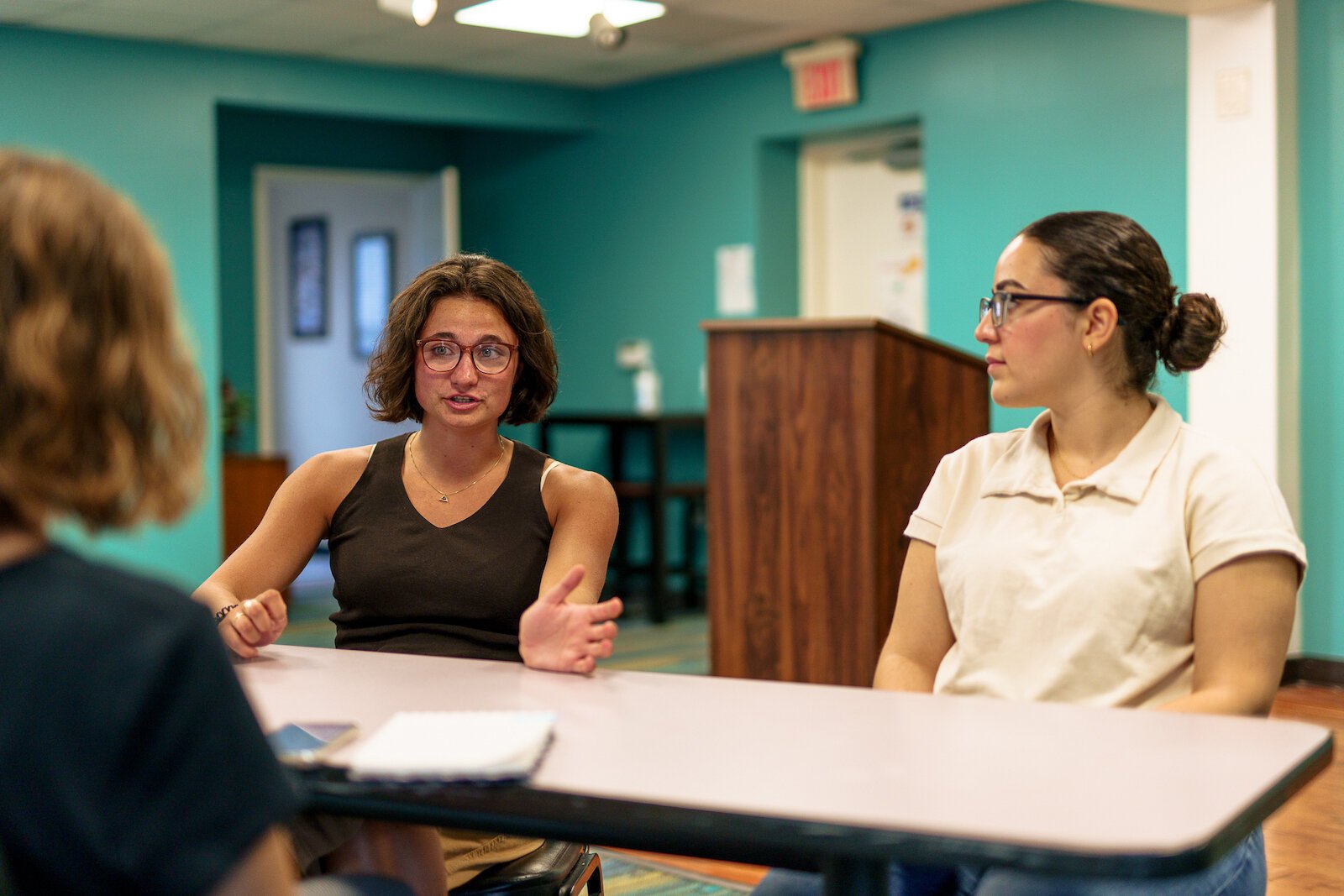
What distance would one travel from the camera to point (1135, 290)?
5.88 feet

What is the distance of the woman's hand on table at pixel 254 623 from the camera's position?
A: 5.83 feet

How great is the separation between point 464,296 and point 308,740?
978 millimetres

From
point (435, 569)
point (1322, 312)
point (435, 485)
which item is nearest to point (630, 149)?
point (1322, 312)

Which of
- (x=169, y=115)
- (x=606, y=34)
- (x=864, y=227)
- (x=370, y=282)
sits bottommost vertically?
(x=370, y=282)

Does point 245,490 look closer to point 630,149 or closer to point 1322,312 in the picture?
point 630,149

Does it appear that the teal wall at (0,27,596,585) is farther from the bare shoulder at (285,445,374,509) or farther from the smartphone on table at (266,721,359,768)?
the smartphone on table at (266,721,359,768)

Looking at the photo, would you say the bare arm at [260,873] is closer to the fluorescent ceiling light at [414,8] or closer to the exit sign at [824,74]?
the fluorescent ceiling light at [414,8]

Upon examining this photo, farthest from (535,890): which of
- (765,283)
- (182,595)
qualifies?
(765,283)

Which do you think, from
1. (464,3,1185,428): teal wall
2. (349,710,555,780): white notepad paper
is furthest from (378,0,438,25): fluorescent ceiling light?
(349,710,555,780): white notepad paper

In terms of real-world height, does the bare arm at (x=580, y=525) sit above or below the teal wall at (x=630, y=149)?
below

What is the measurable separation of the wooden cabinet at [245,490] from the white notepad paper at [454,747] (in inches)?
212

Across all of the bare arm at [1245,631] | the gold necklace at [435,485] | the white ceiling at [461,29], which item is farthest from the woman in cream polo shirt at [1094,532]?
the white ceiling at [461,29]

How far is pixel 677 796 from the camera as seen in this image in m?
1.14

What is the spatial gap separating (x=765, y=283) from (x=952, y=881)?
519cm
